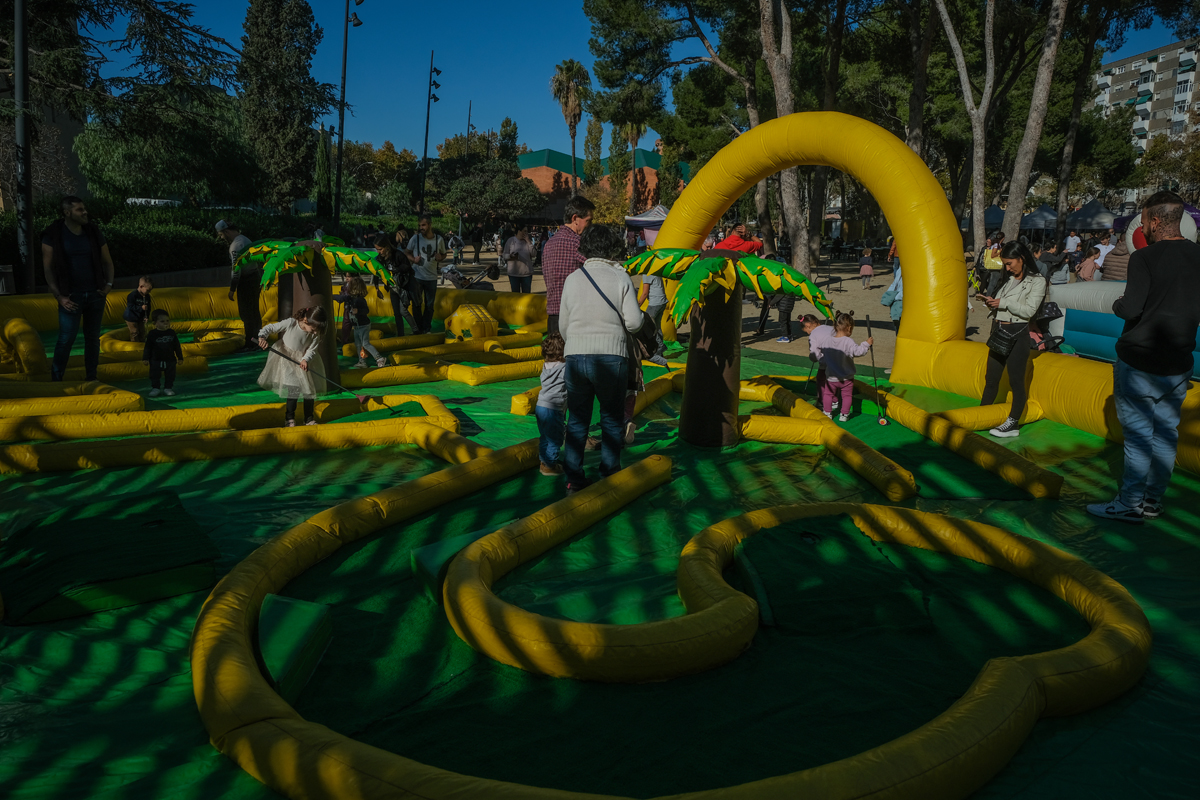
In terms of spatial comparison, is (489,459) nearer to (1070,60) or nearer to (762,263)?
(762,263)

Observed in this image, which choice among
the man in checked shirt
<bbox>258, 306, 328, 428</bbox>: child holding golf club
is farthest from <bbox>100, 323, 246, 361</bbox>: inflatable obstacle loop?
the man in checked shirt

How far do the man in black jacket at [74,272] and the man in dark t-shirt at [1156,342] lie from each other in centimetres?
797

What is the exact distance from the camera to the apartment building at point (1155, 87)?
91.1 meters

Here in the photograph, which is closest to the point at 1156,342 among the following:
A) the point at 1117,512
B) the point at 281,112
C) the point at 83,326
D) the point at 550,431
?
the point at 1117,512

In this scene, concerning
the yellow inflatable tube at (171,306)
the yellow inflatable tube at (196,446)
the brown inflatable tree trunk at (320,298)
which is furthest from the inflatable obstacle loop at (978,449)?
the yellow inflatable tube at (171,306)

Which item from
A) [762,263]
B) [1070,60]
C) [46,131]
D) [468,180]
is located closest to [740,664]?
[762,263]

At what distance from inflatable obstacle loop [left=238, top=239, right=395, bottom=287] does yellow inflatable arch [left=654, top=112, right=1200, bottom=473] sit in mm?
5376

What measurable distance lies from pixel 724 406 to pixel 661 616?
309 cm

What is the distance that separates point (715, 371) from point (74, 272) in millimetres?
5805

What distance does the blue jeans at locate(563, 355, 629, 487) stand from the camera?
4.83 meters

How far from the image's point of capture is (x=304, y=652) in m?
3.02

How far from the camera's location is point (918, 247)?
8930mm

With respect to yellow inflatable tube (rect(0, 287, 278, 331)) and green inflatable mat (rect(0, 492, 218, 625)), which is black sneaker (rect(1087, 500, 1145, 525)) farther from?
yellow inflatable tube (rect(0, 287, 278, 331))

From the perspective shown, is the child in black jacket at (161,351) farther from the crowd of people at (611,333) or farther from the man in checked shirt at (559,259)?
the man in checked shirt at (559,259)
